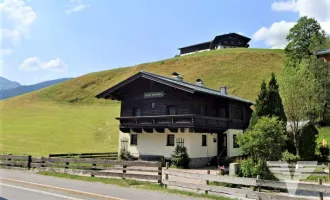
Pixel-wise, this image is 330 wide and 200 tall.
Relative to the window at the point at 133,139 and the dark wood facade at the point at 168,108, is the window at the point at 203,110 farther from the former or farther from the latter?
the window at the point at 133,139

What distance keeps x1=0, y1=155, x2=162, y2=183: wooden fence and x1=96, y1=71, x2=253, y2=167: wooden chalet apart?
24.0 ft

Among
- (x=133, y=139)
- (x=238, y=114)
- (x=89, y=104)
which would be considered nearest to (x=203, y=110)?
(x=238, y=114)

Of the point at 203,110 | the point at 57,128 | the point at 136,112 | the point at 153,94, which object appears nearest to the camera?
the point at 203,110

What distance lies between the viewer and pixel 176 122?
27500 mm

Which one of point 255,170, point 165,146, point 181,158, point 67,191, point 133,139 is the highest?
point 133,139

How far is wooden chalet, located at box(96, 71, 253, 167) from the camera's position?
2795 cm

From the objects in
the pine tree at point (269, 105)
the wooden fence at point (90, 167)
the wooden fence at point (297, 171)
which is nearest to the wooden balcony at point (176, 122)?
the pine tree at point (269, 105)

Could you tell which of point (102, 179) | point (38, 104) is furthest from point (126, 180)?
point (38, 104)

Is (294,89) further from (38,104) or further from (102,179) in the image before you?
(38,104)

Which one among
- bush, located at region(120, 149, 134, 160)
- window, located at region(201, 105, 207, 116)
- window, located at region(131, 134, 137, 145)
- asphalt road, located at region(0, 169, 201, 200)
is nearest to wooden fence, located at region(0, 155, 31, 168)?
asphalt road, located at region(0, 169, 201, 200)

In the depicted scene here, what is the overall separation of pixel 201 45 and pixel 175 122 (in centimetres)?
11594

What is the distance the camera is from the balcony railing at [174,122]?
26.8 m

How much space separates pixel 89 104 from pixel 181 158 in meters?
60.6

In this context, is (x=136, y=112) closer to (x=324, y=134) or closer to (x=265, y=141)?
(x=265, y=141)
